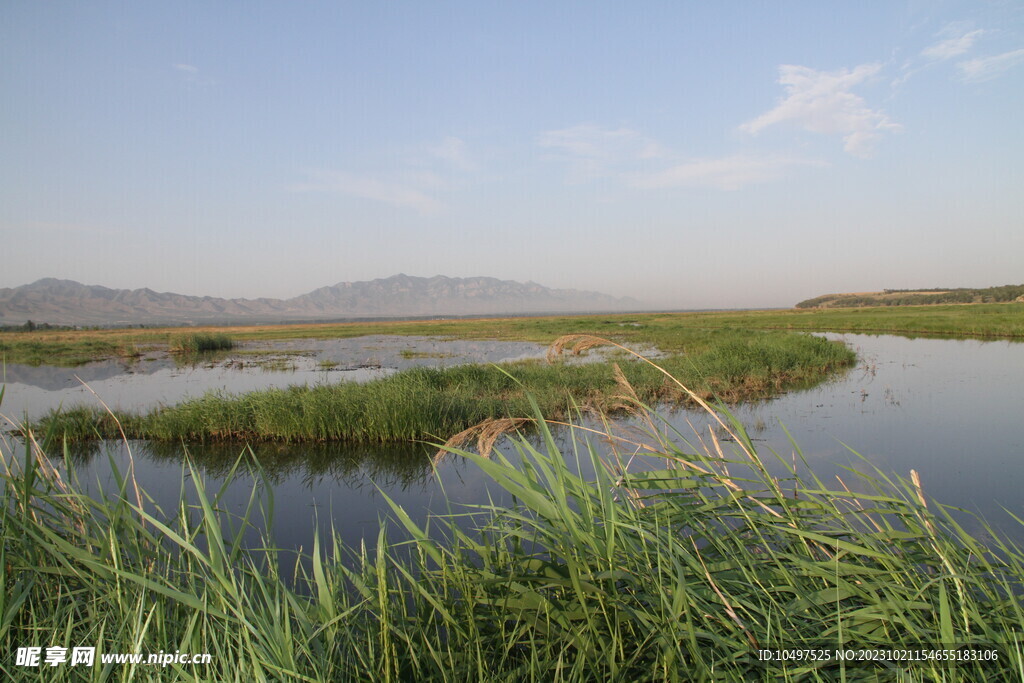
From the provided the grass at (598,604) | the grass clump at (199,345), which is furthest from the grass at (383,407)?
the grass clump at (199,345)

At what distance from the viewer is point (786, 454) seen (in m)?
7.54

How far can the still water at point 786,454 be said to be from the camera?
Answer: 20.3 ft

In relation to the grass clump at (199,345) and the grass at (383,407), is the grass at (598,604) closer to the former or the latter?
the grass at (383,407)

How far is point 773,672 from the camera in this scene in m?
1.94

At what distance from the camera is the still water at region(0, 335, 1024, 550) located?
618 centimetres

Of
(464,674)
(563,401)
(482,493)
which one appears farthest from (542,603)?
(563,401)

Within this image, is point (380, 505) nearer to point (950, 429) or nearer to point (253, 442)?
point (253, 442)
